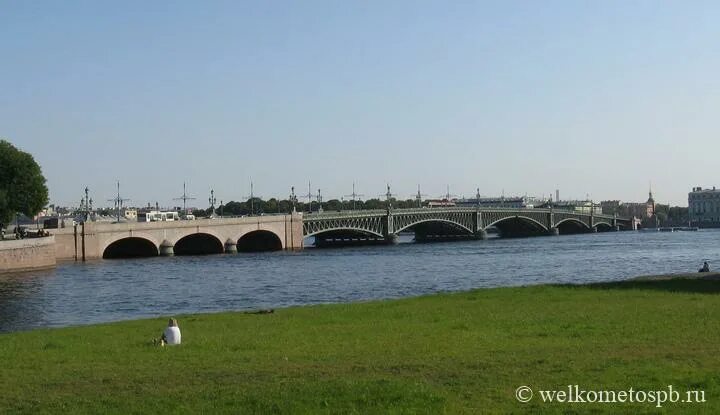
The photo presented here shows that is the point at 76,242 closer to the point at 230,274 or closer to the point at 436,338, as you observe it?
the point at 230,274

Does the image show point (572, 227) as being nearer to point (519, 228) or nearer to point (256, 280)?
point (519, 228)

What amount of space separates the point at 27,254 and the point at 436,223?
91.0 meters

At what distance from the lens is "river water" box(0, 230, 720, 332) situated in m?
42.1

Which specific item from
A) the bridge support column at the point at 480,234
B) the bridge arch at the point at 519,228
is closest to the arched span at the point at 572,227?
the bridge arch at the point at 519,228

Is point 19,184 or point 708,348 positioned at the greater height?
point 19,184

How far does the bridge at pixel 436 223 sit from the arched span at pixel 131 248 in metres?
23.7

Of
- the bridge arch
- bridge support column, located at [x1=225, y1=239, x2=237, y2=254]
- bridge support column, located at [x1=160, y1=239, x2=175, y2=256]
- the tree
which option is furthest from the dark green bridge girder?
the tree

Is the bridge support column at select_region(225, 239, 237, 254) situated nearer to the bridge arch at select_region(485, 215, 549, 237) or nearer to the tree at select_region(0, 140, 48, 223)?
the tree at select_region(0, 140, 48, 223)

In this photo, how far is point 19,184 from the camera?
263 feet

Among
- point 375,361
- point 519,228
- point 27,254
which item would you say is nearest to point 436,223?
point 519,228

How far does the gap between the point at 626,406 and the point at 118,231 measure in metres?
82.4

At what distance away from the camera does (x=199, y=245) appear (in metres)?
108

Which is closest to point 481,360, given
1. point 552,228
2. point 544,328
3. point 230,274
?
point 544,328

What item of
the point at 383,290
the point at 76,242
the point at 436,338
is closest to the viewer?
the point at 436,338
